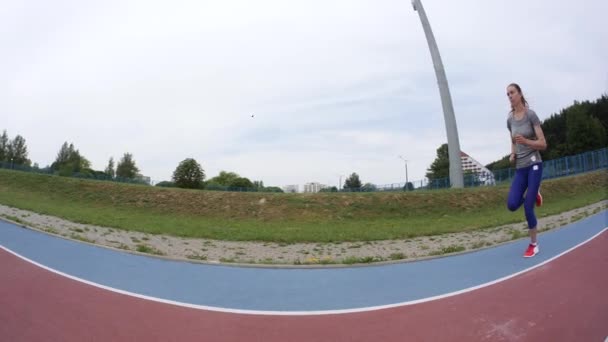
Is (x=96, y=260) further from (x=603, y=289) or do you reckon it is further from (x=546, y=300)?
(x=603, y=289)

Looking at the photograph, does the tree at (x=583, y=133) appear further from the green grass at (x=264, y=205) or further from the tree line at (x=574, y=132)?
the green grass at (x=264, y=205)

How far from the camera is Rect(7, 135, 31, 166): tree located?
216 feet

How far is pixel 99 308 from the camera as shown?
3.49m

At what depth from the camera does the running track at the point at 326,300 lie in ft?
8.94

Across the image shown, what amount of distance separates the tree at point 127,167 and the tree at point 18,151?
2069cm

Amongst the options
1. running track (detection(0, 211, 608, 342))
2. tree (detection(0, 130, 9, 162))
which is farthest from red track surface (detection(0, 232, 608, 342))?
tree (detection(0, 130, 9, 162))

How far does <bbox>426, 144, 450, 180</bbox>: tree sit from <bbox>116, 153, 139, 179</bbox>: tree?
5880 cm

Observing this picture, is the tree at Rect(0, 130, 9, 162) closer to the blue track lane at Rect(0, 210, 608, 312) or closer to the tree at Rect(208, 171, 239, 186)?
the tree at Rect(208, 171, 239, 186)

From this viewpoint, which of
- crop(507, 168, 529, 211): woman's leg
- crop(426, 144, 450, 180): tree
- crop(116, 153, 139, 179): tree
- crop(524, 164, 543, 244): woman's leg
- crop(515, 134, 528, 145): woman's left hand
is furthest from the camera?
crop(116, 153, 139, 179): tree

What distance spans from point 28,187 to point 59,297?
24.4 meters

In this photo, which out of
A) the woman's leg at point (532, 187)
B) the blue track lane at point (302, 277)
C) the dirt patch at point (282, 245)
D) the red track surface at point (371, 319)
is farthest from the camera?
the dirt patch at point (282, 245)

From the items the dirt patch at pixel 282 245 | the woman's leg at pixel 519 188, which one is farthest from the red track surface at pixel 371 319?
the dirt patch at pixel 282 245

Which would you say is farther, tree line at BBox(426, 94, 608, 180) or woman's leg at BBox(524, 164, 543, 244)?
tree line at BBox(426, 94, 608, 180)

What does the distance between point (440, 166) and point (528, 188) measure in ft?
184
